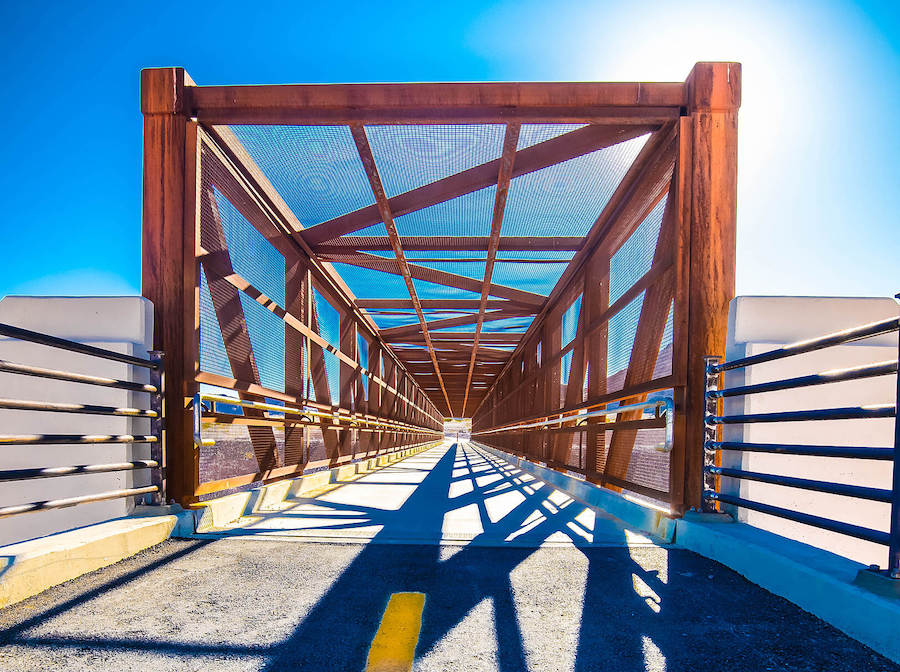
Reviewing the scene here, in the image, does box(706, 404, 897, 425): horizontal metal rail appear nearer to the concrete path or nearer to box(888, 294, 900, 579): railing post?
box(888, 294, 900, 579): railing post

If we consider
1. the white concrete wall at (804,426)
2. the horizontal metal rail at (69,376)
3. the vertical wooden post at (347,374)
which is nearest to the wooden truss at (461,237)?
the white concrete wall at (804,426)

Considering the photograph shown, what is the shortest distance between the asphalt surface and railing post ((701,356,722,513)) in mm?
473

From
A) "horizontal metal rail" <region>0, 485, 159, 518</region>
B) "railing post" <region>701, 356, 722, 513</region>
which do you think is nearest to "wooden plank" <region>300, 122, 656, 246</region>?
"railing post" <region>701, 356, 722, 513</region>

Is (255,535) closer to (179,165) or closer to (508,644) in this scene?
(508,644)

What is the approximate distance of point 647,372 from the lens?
4.61 meters

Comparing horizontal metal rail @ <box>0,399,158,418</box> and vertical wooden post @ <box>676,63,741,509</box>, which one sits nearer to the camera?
horizontal metal rail @ <box>0,399,158,418</box>

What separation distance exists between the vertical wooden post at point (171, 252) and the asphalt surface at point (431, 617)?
2.99 ft

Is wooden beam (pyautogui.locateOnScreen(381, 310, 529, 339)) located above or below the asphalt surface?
above

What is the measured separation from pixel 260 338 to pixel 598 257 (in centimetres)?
399

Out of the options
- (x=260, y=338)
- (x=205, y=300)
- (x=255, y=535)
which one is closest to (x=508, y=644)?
(x=255, y=535)

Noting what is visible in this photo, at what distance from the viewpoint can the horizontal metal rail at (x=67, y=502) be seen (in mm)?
2233

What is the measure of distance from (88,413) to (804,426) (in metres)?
3.92

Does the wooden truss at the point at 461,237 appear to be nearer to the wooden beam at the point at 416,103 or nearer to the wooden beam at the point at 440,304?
the wooden beam at the point at 416,103

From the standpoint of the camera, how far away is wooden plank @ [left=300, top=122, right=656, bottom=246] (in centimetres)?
465
